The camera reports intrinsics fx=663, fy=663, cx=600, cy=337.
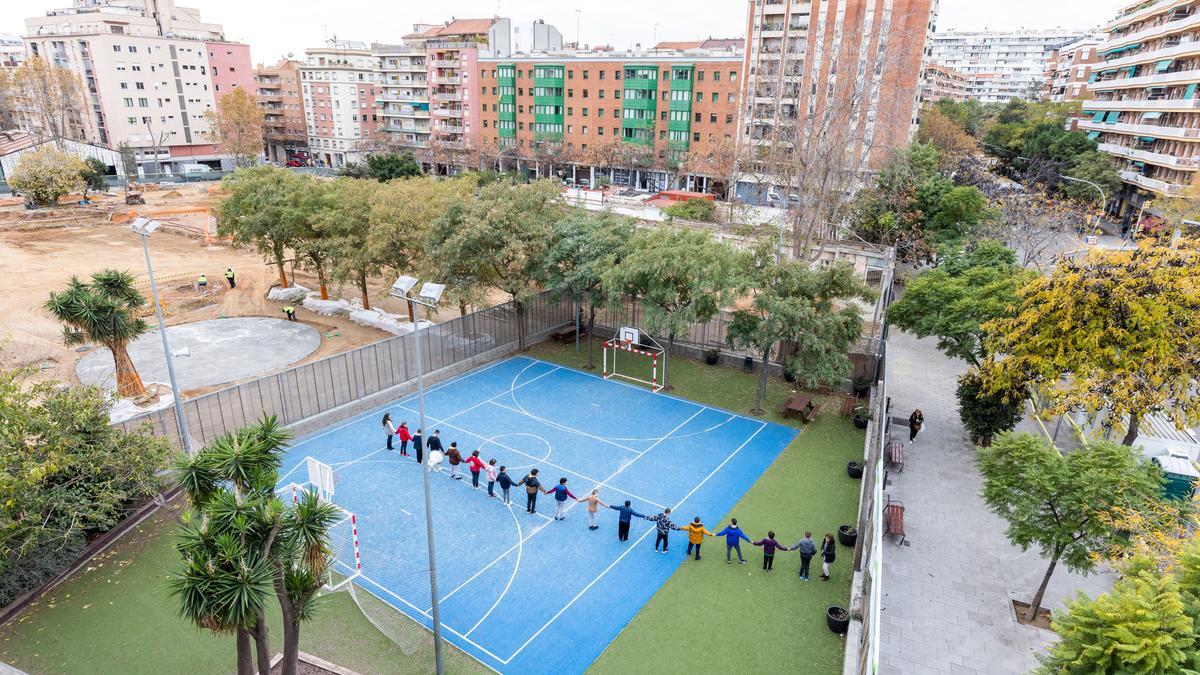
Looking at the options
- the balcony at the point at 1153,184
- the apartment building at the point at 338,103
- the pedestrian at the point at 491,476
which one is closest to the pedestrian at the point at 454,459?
the pedestrian at the point at 491,476

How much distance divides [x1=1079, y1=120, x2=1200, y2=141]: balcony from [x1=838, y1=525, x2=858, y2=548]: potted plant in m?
48.7

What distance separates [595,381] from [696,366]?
4801 mm

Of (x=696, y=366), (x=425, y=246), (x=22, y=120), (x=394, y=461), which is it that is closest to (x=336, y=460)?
(x=394, y=461)

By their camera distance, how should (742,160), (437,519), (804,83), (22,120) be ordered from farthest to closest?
1. (22,120)
2. (742,160)
3. (804,83)
4. (437,519)

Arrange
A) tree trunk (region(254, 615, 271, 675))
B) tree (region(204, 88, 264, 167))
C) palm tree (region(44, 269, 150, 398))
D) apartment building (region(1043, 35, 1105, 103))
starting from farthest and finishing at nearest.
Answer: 1. apartment building (region(1043, 35, 1105, 103))
2. tree (region(204, 88, 264, 167))
3. palm tree (region(44, 269, 150, 398))
4. tree trunk (region(254, 615, 271, 675))

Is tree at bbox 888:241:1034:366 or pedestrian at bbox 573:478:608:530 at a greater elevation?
tree at bbox 888:241:1034:366

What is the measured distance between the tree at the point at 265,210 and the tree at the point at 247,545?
25.5m

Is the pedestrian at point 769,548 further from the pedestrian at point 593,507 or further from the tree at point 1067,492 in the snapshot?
the tree at point 1067,492

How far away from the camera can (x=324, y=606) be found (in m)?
14.8

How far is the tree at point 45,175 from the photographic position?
58.0 meters

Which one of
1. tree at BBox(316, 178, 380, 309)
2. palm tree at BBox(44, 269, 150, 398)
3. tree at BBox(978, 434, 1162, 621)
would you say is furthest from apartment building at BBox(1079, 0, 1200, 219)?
palm tree at BBox(44, 269, 150, 398)

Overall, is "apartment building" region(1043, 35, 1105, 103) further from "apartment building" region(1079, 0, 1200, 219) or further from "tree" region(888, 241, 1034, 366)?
"tree" region(888, 241, 1034, 366)

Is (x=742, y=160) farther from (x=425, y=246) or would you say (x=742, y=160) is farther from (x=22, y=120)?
(x=22, y=120)

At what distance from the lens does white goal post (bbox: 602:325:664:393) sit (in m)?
26.5
